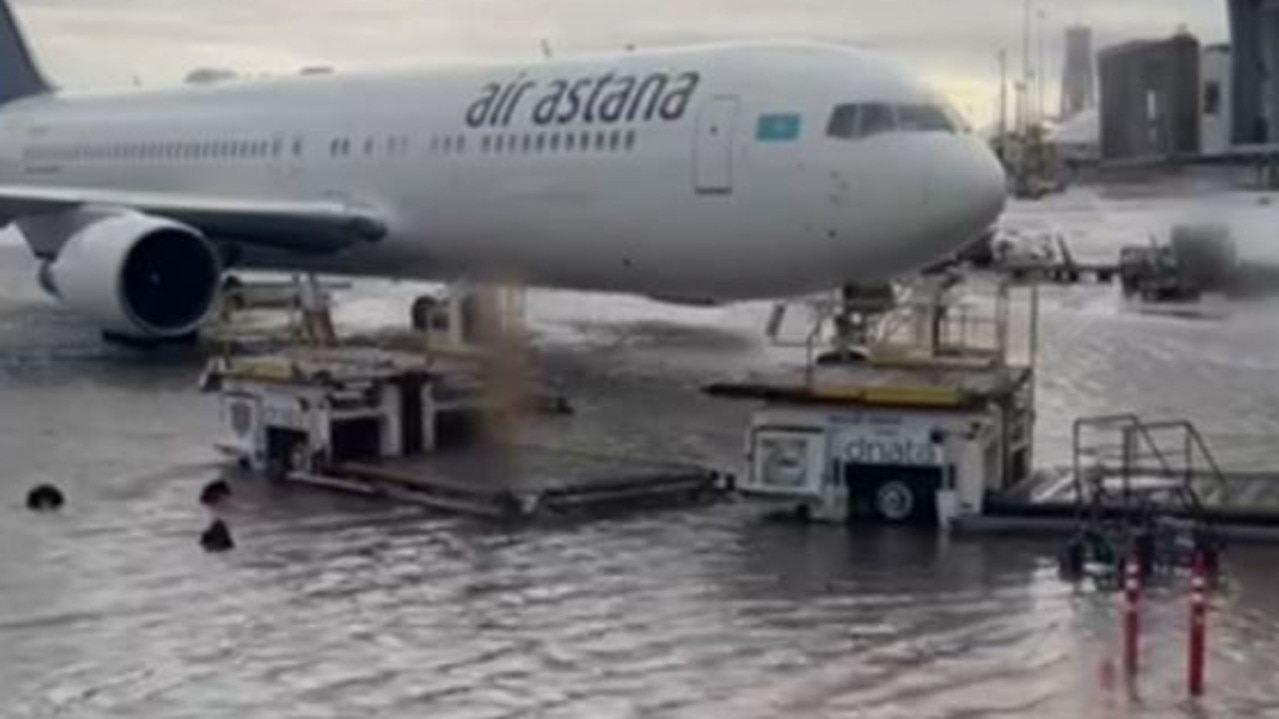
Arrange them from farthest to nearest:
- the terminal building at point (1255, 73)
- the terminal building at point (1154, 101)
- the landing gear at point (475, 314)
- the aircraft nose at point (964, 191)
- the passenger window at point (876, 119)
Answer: the terminal building at point (1154, 101), the terminal building at point (1255, 73), the landing gear at point (475, 314), the passenger window at point (876, 119), the aircraft nose at point (964, 191)

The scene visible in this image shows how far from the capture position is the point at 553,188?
23.1 metres

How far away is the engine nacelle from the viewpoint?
934 inches

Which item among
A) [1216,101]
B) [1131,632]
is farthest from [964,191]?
[1216,101]

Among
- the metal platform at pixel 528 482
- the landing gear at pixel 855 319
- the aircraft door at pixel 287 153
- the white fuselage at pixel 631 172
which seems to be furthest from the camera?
the aircraft door at pixel 287 153

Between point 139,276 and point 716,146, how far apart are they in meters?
7.20

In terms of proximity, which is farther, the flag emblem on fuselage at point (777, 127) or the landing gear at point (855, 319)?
the flag emblem on fuselage at point (777, 127)

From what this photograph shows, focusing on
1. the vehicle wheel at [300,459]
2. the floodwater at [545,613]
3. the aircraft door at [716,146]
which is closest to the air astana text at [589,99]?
the aircraft door at [716,146]

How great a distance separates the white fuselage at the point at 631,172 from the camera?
20.2 meters

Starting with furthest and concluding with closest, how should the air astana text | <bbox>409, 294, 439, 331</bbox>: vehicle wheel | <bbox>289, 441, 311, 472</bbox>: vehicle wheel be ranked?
1. <bbox>409, 294, 439, 331</bbox>: vehicle wheel
2. the air astana text
3. <bbox>289, 441, 311, 472</bbox>: vehicle wheel

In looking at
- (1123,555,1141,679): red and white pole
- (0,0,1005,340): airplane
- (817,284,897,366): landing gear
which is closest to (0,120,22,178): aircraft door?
(0,0,1005,340): airplane

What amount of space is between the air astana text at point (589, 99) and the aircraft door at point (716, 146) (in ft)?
1.39

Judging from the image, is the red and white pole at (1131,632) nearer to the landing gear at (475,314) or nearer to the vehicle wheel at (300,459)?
the vehicle wheel at (300,459)

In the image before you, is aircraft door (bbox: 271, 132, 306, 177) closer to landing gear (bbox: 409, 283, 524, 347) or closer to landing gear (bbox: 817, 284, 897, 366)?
landing gear (bbox: 409, 283, 524, 347)

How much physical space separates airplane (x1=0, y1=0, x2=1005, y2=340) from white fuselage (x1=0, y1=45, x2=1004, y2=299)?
3 cm
